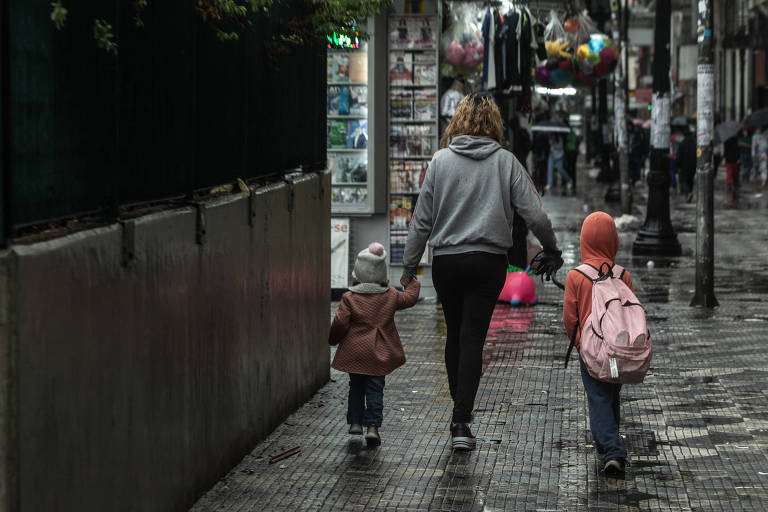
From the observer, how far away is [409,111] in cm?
1430

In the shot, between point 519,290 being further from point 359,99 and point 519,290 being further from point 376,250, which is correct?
point 376,250

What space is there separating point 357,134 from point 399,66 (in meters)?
0.82

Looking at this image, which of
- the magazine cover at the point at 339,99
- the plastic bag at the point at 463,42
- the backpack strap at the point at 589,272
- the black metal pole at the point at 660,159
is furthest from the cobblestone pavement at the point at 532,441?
the black metal pole at the point at 660,159

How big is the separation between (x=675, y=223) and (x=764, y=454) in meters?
19.3

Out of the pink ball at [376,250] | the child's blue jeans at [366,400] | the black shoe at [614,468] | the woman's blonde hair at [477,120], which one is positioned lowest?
the black shoe at [614,468]

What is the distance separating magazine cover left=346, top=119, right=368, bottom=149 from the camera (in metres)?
14.3

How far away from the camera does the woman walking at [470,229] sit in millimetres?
7012

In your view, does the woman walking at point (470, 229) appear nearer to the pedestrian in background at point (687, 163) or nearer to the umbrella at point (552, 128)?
the pedestrian in background at point (687, 163)

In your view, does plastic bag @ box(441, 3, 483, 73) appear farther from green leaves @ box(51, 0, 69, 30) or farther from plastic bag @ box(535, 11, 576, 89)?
green leaves @ box(51, 0, 69, 30)

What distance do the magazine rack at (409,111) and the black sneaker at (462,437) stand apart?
7.12m

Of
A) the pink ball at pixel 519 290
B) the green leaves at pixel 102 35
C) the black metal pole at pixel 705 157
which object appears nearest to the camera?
the green leaves at pixel 102 35

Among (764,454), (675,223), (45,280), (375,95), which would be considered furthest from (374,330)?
(675,223)

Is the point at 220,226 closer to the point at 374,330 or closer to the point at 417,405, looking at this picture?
the point at 374,330

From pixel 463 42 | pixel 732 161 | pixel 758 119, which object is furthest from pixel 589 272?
pixel 758 119
